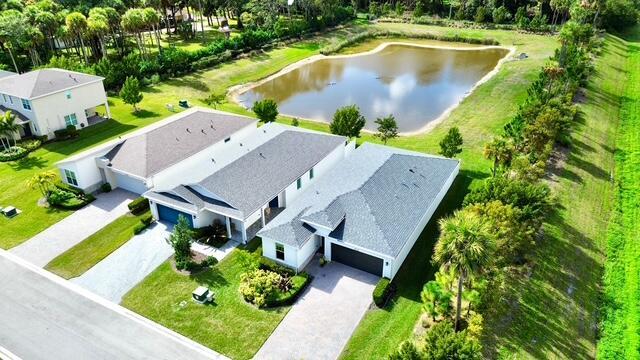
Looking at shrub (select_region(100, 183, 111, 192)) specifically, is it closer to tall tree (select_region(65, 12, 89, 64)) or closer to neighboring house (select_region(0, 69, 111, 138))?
neighboring house (select_region(0, 69, 111, 138))

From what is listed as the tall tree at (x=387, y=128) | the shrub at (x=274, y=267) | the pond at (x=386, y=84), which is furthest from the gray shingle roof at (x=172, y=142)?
the pond at (x=386, y=84)

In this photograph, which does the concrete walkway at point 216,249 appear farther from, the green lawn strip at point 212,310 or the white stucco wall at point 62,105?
the white stucco wall at point 62,105

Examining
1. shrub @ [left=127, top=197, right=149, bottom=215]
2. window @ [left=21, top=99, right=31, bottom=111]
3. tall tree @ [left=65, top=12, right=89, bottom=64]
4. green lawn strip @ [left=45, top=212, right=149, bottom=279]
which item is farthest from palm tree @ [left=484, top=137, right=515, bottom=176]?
tall tree @ [left=65, top=12, right=89, bottom=64]

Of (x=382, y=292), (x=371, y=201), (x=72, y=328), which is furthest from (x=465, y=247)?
(x=72, y=328)

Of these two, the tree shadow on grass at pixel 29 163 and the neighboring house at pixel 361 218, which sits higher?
the neighboring house at pixel 361 218

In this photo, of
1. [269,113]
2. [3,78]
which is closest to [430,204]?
[269,113]

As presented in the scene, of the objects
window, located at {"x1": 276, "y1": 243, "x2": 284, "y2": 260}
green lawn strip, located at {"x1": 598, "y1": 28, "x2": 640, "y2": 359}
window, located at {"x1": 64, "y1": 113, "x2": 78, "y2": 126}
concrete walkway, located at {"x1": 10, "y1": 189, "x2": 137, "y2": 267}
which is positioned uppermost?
window, located at {"x1": 64, "y1": 113, "x2": 78, "y2": 126}

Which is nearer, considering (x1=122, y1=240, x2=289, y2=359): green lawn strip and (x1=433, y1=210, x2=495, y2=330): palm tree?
(x1=433, y1=210, x2=495, y2=330): palm tree

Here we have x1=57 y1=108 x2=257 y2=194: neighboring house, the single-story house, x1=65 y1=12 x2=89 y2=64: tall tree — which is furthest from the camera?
x1=65 y1=12 x2=89 y2=64: tall tree
